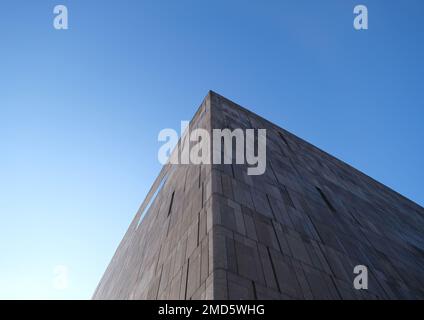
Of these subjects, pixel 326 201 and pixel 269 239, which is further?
pixel 326 201

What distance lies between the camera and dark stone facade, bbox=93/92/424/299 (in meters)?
8.53

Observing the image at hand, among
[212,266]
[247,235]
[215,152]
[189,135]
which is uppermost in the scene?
[189,135]

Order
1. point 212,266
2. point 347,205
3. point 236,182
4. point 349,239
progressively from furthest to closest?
1. point 347,205
2. point 349,239
3. point 236,182
4. point 212,266

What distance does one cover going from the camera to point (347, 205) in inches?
733

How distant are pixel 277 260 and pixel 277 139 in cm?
1298

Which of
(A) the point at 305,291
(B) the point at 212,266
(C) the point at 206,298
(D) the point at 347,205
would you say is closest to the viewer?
(C) the point at 206,298

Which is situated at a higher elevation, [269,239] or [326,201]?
[326,201]

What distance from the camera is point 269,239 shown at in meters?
10.1

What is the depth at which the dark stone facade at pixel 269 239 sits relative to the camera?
8.53 meters

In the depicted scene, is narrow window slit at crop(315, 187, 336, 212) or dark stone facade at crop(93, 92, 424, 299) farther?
narrow window slit at crop(315, 187, 336, 212)

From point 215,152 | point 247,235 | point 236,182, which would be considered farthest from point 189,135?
point 247,235

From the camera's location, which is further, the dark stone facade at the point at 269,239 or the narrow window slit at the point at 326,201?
the narrow window slit at the point at 326,201

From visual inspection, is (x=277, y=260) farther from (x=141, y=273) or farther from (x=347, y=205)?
(x=347, y=205)
